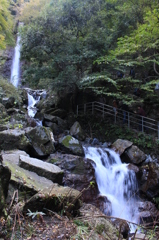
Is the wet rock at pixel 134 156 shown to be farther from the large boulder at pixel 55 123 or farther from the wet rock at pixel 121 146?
the large boulder at pixel 55 123

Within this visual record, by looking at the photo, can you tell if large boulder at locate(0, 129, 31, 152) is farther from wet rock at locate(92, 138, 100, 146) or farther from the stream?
wet rock at locate(92, 138, 100, 146)

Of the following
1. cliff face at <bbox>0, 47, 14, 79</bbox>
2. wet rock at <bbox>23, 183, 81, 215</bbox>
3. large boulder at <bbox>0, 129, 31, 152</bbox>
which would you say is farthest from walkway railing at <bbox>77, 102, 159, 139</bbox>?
cliff face at <bbox>0, 47, 14, 79</bbox>

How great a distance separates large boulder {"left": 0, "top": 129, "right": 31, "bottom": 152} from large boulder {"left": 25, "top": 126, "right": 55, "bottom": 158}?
0.47 metres

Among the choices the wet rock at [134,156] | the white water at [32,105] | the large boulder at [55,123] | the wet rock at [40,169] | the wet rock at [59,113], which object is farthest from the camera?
the white water at [32,105]

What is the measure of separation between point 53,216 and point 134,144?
27.9 feet

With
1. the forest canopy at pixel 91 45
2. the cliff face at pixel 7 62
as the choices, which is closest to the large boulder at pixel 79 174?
the forest canopy at pixel 91 45

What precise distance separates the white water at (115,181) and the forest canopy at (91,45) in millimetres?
3568

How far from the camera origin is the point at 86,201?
5.92 metres

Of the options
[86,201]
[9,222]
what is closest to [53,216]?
[9,222]

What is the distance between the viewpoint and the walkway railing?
11555 mm

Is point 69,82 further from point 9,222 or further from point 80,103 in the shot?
point 9,222

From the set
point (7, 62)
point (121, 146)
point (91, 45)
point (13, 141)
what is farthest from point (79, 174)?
point (7, 62)

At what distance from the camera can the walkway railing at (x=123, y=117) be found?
11555 mm

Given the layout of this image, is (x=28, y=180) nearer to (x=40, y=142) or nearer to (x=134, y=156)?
(x=40, y=142)
